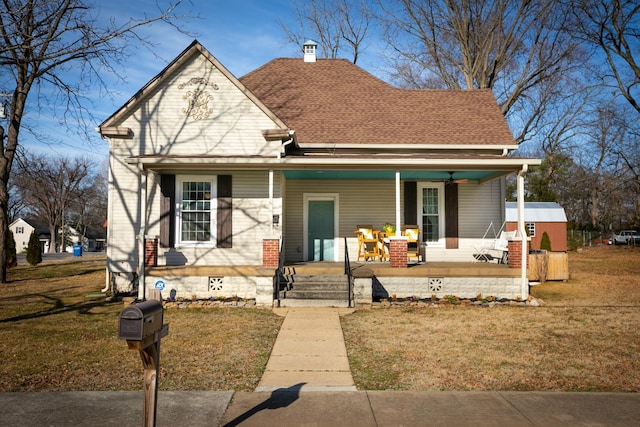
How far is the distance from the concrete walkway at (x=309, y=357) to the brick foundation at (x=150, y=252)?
4.15 m

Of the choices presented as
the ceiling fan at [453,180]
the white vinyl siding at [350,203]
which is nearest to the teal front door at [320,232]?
the white vinyl siding at [350,203]

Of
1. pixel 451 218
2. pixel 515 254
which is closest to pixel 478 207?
pixel 451 218

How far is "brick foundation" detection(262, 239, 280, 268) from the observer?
11766 millimetres

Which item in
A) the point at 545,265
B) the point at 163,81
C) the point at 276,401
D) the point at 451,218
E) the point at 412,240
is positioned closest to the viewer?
the point at 276,401

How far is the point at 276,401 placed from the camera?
5.23 m

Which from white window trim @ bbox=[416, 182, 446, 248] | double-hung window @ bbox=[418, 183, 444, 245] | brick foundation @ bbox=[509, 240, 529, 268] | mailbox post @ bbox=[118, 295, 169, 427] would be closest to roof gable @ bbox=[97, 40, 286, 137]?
white window trim @ bbox=[416, 182, 446, 248]

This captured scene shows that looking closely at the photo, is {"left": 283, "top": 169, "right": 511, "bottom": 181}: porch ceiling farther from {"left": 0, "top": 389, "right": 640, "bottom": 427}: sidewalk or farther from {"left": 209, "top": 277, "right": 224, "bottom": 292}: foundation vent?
{"left": 0, "top": 389, "right": 640, "bottom": 427}: sidewalk

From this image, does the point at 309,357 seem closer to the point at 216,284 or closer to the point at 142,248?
the point at 216,284

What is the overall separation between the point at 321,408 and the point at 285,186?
33.8 ft

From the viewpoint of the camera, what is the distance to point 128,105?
1308 cm

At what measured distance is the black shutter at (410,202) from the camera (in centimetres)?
1496

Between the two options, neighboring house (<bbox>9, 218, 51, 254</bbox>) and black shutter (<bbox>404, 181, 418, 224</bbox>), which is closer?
black shutter (<bbox>404, 181, 418, 224</bbox>)

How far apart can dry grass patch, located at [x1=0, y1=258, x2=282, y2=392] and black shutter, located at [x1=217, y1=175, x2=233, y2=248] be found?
2.71 metres

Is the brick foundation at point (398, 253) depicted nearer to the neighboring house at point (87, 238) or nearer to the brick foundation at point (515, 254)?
the brick foundation at point (515, 254)
